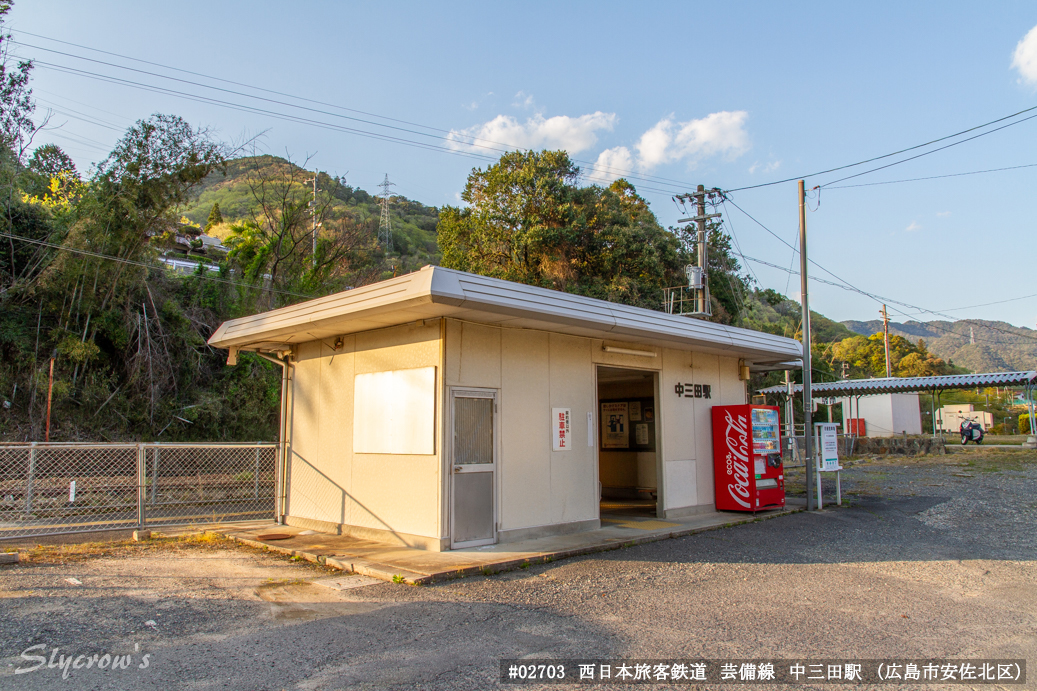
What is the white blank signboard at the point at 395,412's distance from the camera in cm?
808

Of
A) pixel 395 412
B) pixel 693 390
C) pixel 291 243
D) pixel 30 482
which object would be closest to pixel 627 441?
pixel 693 390

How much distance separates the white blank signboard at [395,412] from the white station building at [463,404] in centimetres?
2

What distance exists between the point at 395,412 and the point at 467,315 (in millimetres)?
1688

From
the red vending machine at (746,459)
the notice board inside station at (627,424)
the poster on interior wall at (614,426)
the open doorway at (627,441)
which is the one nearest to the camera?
the red vending machine at (746,459)

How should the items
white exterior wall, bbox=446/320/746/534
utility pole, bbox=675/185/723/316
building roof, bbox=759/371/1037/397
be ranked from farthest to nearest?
building roof, bbox=759/371/1037/397, utility pole, bbox=675/185/723/316, white exterior wall, bbox=446/320/746/534

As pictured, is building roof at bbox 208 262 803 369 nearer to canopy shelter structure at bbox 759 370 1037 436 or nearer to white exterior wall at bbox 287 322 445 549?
white exterior wall at bbox 287 322 445 549

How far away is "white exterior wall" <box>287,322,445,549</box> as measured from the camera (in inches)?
318

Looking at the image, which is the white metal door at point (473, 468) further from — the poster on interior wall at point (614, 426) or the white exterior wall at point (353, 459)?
the poster on interior wall at point (614, 426)

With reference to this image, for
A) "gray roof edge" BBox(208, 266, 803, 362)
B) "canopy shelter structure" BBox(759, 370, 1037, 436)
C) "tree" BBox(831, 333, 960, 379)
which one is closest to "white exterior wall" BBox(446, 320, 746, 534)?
"gray roof edge" BBox(208, 266, 803, 362)

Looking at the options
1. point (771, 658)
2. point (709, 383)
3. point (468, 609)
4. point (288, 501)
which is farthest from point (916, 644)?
point (288, 501)

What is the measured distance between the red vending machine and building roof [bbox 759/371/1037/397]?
16.9 m

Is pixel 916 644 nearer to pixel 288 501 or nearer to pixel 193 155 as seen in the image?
pixel 288 501

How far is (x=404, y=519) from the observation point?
830 centimetres

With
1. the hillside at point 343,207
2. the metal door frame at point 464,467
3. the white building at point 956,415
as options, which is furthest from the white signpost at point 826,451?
the white building at point 956,415
